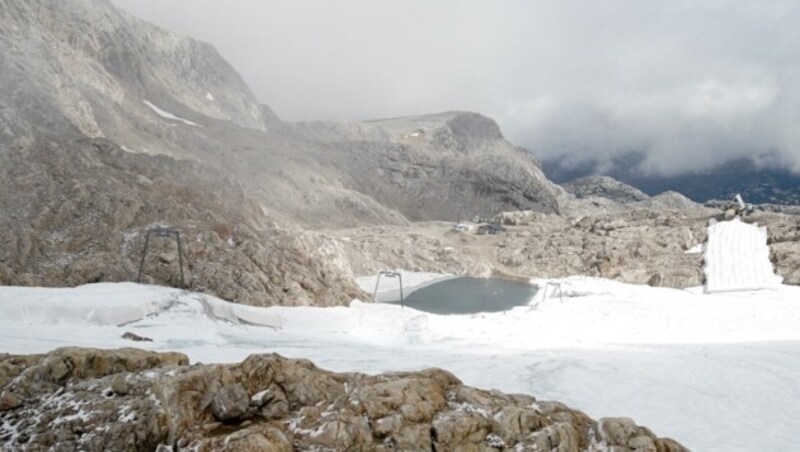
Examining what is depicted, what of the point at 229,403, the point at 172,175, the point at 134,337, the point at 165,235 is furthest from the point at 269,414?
the point at 172,175

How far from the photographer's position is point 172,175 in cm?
4188

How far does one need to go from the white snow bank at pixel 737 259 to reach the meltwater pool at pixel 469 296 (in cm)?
2123

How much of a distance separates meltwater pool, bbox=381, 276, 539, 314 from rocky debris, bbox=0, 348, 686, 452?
46.5 metres

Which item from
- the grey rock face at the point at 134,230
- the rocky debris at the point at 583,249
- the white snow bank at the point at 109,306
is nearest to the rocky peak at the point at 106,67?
the grey rock face at the point at 134,230

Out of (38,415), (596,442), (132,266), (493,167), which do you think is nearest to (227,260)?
(132,266)

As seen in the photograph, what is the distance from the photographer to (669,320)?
36188 millimetres

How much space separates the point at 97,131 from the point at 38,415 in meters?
72.8

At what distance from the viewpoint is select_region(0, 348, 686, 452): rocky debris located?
7.27 m

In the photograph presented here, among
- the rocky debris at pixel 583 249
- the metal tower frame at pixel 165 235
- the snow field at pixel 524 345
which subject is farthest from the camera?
the rocky debris at pixel 583 249

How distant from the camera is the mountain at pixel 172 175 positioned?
3095cm

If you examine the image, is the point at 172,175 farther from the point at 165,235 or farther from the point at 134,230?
the point at 165,235

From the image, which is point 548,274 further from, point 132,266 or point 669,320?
point 132,266

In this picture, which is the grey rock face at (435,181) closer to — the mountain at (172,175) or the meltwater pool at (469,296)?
the mountain at (172,175)

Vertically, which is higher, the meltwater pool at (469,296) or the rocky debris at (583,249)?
the rocky debris at (583,249)
